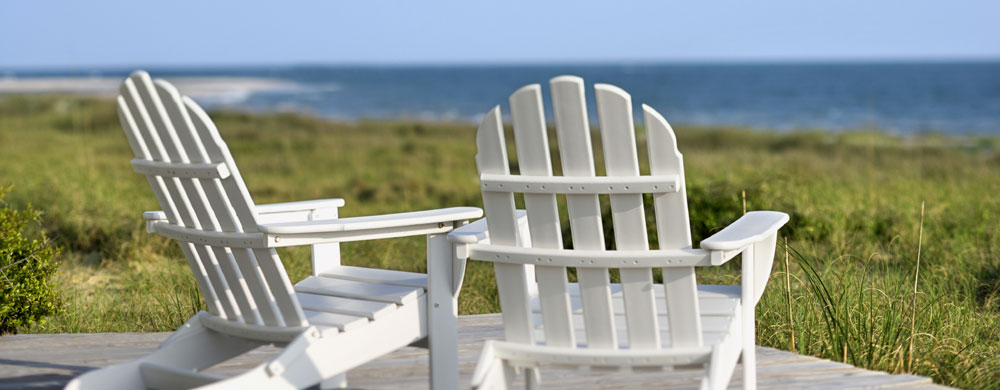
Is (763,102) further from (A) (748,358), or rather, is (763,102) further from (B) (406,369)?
(A) (748,358)

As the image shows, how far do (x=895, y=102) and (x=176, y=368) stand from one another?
39.5 metres

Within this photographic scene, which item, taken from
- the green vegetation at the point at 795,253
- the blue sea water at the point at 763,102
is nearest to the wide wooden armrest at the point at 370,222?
the green vegetation at the point at 795,253

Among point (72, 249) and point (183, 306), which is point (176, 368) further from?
point (72, 249)

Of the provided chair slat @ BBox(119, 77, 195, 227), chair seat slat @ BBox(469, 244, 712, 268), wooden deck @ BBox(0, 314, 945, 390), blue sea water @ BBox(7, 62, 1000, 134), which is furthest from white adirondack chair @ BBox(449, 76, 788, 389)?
blue sea water @ BBox(7, 62, 1000, 134)

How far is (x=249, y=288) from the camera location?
217cm

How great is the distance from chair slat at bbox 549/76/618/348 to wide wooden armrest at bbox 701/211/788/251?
9.5 inches

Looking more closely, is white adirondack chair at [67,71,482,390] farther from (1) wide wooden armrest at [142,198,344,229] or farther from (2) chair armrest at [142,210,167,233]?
(1) wide wooden armrest at [142,198,344,229]

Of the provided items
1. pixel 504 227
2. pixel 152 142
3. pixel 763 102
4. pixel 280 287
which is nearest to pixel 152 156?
pixel 152 142

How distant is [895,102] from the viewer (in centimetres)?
3706

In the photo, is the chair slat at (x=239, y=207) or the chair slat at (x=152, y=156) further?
the chair slat at (x=152, y=156)

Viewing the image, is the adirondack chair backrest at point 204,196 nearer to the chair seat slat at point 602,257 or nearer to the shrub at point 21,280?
the chair seat slat at point 602,257

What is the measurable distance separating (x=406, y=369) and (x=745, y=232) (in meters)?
1.25

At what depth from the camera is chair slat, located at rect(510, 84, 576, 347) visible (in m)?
1.81

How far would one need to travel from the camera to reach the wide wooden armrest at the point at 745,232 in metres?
1.78
